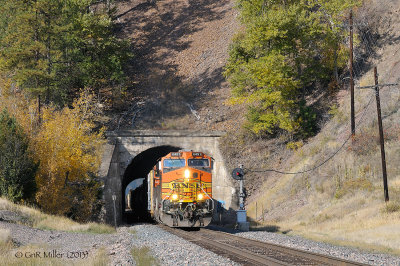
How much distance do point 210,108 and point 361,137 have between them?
19103 millimetres

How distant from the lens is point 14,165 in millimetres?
28438

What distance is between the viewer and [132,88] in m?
53.3

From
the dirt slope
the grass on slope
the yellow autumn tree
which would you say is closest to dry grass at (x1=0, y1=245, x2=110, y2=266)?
the grass on slope

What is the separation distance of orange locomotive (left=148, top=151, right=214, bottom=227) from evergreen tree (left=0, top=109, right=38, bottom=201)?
976 centimetres

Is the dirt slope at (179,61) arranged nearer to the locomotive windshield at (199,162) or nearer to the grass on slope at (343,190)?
the grass on slope at (343,190)

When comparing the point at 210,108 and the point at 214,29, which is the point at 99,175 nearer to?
the point at 210,108

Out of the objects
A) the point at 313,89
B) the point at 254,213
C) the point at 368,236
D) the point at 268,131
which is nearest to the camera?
the point at 368,236

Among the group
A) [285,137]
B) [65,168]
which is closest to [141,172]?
[285,137]

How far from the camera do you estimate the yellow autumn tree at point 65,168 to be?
32.4 m

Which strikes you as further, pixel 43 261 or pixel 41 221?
pixel 41 221

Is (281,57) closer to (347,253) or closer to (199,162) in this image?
(199,162)

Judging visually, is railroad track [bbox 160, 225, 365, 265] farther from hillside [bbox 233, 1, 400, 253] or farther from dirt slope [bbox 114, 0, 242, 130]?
dirt slope [bbox 114, 0, 242, 130]

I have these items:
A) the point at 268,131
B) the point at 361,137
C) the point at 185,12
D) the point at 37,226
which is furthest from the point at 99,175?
the point at 185,12

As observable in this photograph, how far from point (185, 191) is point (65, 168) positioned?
43.2 feet
